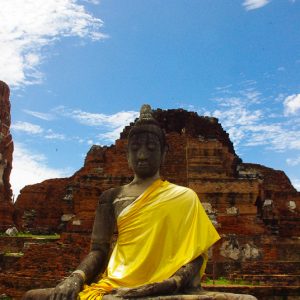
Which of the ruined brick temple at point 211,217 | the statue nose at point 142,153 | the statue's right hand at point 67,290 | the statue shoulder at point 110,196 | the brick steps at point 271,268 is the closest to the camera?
the statue's right hand at point 67,290

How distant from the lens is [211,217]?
1794 centimetres

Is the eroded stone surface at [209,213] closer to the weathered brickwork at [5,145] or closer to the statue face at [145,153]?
the statue face at [145,153]

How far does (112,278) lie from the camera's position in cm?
507

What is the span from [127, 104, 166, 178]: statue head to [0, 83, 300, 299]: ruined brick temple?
6.41 meters

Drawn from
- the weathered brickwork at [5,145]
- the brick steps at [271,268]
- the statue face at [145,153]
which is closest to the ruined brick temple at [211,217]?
the brick steps at [271,268]

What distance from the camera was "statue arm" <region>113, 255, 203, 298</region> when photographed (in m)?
4.57

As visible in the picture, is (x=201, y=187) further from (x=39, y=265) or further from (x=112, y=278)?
(x=112, y=278)

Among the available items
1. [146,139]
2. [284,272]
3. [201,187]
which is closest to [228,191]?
[201,187]

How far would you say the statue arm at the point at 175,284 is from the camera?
4.57 metres

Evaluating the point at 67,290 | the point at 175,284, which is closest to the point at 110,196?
the point at 67,290

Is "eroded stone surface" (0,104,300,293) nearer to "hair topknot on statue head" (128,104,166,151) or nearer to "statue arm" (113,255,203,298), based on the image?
"hair topknot on statue head" (128,104,166,151)

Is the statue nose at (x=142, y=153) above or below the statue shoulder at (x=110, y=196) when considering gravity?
above

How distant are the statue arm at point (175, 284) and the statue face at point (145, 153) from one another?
110 cm

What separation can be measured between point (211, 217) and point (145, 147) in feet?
41.5
